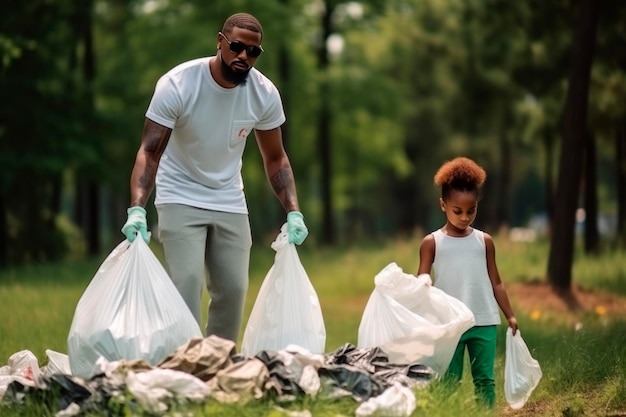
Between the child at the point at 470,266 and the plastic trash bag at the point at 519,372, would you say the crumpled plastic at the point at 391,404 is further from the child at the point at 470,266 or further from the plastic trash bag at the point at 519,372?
the plastic trash bag at the point at 519,372

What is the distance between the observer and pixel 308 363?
5559 millimetres

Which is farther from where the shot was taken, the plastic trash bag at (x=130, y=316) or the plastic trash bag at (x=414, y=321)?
the plastic trash bag at (x=414, y=321)

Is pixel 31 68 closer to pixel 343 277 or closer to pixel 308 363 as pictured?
pixel 343 277

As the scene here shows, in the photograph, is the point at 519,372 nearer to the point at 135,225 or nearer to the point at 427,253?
the point at 427,253

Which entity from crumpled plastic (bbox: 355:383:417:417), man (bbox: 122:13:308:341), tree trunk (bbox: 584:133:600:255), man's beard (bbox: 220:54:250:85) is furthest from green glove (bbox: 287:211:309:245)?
tree trunk (bbox: 584:133:600:255)

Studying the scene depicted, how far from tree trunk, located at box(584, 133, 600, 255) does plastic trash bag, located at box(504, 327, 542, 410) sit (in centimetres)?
1353

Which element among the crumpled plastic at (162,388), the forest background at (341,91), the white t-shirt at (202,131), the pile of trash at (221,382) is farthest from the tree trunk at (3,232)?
the crumpled plastic at (162,388)

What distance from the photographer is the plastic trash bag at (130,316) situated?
5.62 meters

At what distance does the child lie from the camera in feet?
20.3

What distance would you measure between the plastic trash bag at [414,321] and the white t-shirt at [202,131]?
0.99 metres

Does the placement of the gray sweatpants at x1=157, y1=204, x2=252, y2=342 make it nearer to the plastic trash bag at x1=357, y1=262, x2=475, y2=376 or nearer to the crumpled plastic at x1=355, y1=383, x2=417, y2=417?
the plastic trash bag at x1=357, y1=262, x2=475, y2=376

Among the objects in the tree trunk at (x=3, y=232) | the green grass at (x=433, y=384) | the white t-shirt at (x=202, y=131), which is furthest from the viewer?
the tree trunk at (x=3, y=232)

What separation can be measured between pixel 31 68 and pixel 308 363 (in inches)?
669

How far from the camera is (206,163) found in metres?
6.21
